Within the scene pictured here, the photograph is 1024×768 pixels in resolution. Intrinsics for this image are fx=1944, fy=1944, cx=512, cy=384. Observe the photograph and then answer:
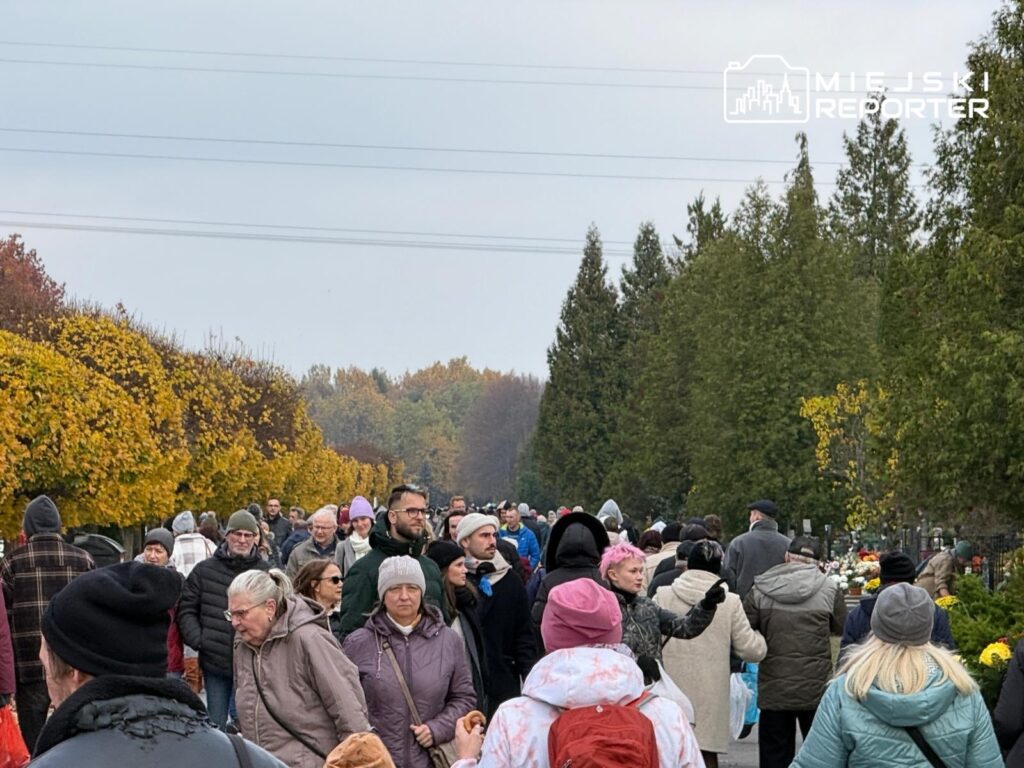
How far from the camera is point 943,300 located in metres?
35.4

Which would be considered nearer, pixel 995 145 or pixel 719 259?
pixel 995 145

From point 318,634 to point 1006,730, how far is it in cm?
280

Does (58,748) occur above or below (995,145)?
below

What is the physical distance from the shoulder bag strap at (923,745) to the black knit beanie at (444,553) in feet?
13.6

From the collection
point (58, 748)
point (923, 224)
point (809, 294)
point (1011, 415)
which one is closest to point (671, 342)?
point (809, 294)

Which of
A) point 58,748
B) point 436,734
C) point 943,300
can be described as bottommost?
point 436,734

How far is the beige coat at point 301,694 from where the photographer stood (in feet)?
25.6

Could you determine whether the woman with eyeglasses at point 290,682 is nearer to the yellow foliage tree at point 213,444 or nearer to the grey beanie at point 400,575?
the grey beanie at point 400,575

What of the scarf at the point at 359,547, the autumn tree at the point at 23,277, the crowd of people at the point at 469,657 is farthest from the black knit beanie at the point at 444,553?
the autumn tree at the point at 23,277

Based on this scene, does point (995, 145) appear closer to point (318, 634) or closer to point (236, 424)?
point (318, 634)

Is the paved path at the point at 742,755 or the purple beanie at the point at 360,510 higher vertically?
the purple beanie at the point at 360,510

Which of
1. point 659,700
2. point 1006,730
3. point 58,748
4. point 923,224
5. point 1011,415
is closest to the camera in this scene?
point 58,748

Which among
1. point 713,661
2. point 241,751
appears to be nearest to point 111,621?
point 241,751

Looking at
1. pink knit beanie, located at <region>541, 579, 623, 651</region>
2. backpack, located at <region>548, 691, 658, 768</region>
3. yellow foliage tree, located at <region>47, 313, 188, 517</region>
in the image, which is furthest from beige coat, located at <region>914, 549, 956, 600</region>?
yellow foliage tree, located at <region>47, 313, 188, 517</region>
